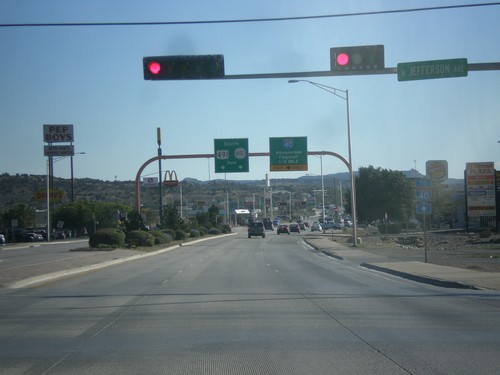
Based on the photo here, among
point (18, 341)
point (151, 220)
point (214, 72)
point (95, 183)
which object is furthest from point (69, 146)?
point (95, 183)

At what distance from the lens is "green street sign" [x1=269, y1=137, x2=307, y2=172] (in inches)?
1946

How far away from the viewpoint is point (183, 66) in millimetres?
→ 19453

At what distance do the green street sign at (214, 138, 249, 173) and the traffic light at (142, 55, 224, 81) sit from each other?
101 ft

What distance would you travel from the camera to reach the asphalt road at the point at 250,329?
359 inches

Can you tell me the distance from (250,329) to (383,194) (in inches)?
3145

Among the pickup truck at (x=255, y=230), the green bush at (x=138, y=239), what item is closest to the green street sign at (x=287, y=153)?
the green bush at (x=138, y=239)

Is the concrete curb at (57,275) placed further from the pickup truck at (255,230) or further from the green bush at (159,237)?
the pickup truck at (255,230)

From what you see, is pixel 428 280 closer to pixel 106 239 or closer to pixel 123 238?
pixel 106 239

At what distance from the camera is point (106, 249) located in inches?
1788

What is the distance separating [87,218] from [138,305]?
82.5 metres

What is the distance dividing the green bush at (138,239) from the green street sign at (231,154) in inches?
315

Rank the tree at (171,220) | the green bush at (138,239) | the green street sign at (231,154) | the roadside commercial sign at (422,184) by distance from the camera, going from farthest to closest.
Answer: the tree at (171,220) → the green bush at (138,239) → the green street sign at (231,154) → the roadside commercial sign at (422,184)

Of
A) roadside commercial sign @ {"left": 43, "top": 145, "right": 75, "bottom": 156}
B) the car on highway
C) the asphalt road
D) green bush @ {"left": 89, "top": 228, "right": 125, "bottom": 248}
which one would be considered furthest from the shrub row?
the car on highway

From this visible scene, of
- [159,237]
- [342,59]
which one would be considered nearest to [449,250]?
[159,237]
